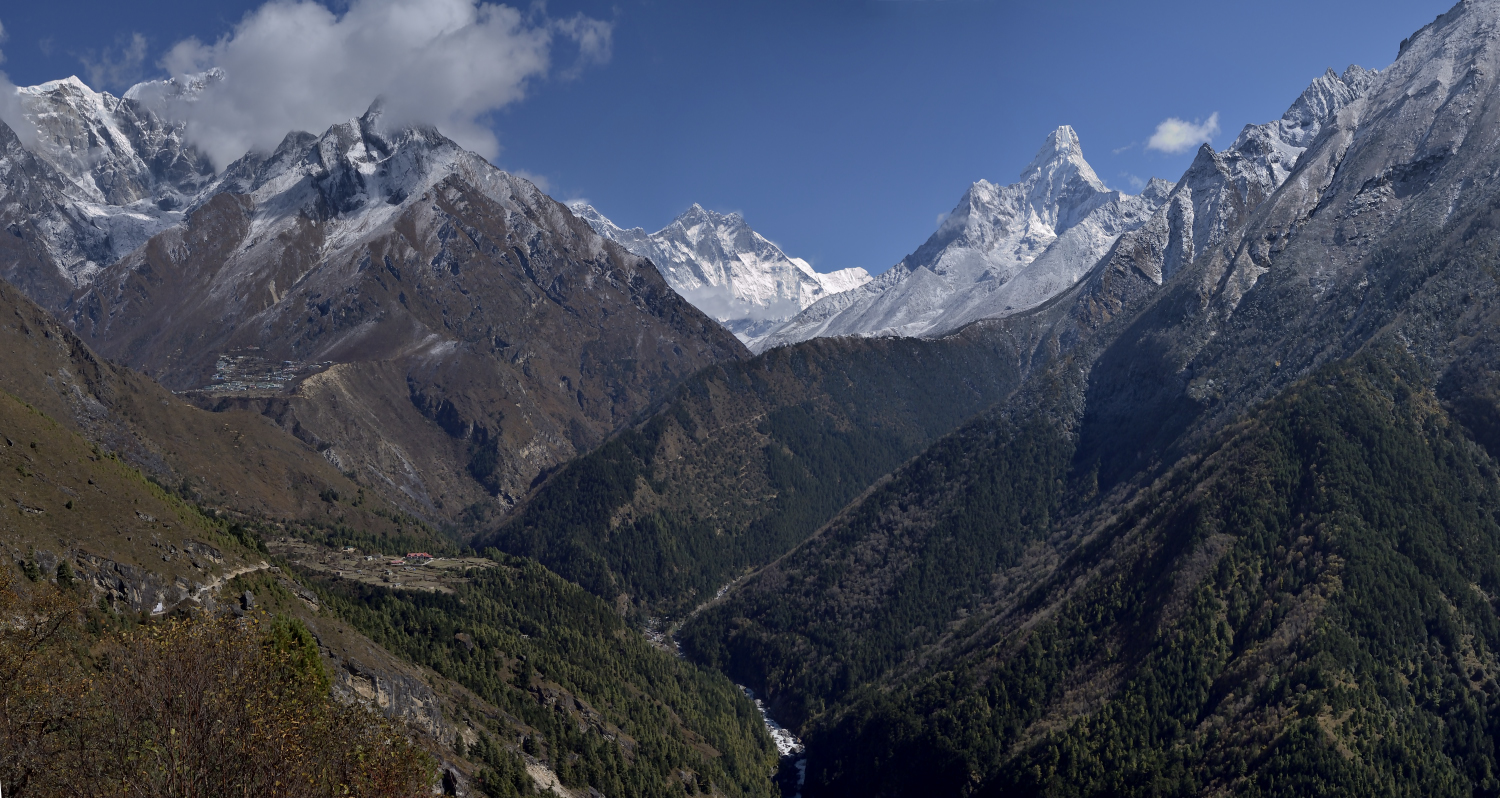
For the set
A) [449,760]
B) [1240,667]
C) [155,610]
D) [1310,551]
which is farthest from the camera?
[1310,551]

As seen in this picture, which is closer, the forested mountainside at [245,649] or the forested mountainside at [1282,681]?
the forested mountainside at [245,649]

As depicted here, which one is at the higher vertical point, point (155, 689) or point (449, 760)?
point (155, 689)

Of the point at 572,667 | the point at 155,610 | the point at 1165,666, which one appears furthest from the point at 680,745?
the point at 155,610

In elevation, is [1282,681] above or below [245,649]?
below

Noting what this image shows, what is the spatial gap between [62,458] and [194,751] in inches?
3923

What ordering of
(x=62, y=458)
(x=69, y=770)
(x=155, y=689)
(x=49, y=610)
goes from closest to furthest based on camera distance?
1. (x=69, y=770)
2. (x=155, y=689)
3. (x=49, y=610)
4. (x=62, y=458)

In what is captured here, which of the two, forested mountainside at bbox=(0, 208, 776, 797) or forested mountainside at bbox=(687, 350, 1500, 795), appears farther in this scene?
forested mountainside at bbox=(687, 350, 1500, 795)

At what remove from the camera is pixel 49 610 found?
60.7 metres

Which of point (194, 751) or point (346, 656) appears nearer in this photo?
point (194, 751)

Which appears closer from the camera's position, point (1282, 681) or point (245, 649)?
point (245, 649)

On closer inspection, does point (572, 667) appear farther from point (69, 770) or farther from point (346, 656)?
point (69, 770)

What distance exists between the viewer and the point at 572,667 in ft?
652

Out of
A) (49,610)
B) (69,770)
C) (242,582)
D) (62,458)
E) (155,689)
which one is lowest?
(69,770)

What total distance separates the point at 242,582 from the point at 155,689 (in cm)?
8317
